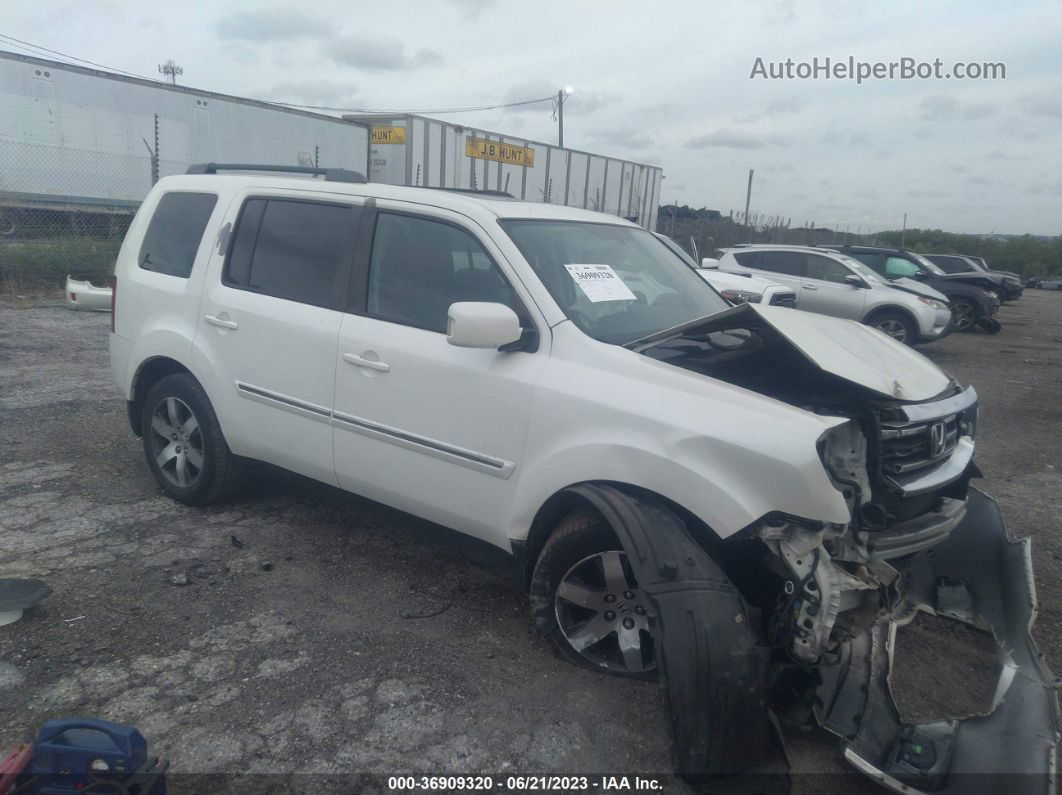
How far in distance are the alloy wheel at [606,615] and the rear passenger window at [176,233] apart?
282 centimetres

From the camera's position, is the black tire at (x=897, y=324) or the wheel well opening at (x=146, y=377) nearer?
the wheel well opening at (x=146, y=377)

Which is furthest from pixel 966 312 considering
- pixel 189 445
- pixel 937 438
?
pixel 189 445

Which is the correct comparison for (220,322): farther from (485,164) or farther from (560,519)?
(485,164)

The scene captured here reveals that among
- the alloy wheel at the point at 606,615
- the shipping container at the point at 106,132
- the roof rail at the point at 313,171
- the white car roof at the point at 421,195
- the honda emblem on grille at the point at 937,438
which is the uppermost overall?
the shipping container at the point at 106,132

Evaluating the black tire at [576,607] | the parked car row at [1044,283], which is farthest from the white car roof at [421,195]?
the parked car row at [1044,283]

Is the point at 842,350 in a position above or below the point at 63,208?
below

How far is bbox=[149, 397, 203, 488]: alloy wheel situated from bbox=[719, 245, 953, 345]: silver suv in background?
10610mm

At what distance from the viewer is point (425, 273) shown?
12.1ft

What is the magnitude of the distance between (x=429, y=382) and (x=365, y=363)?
37 cm

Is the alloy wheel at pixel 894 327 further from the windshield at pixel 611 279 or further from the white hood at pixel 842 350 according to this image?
the white hood at pixel 842 350

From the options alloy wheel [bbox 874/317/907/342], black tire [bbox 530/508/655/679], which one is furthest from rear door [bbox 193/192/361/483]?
alloy wheel [bbox 874/317/907/342]

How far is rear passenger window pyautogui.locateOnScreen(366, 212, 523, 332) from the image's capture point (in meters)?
3.52

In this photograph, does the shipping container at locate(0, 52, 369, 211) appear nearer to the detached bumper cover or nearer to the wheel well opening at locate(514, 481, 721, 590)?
the wheel well opening at locate(514, 481, 721, 590)

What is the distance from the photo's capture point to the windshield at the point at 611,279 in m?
3.43
